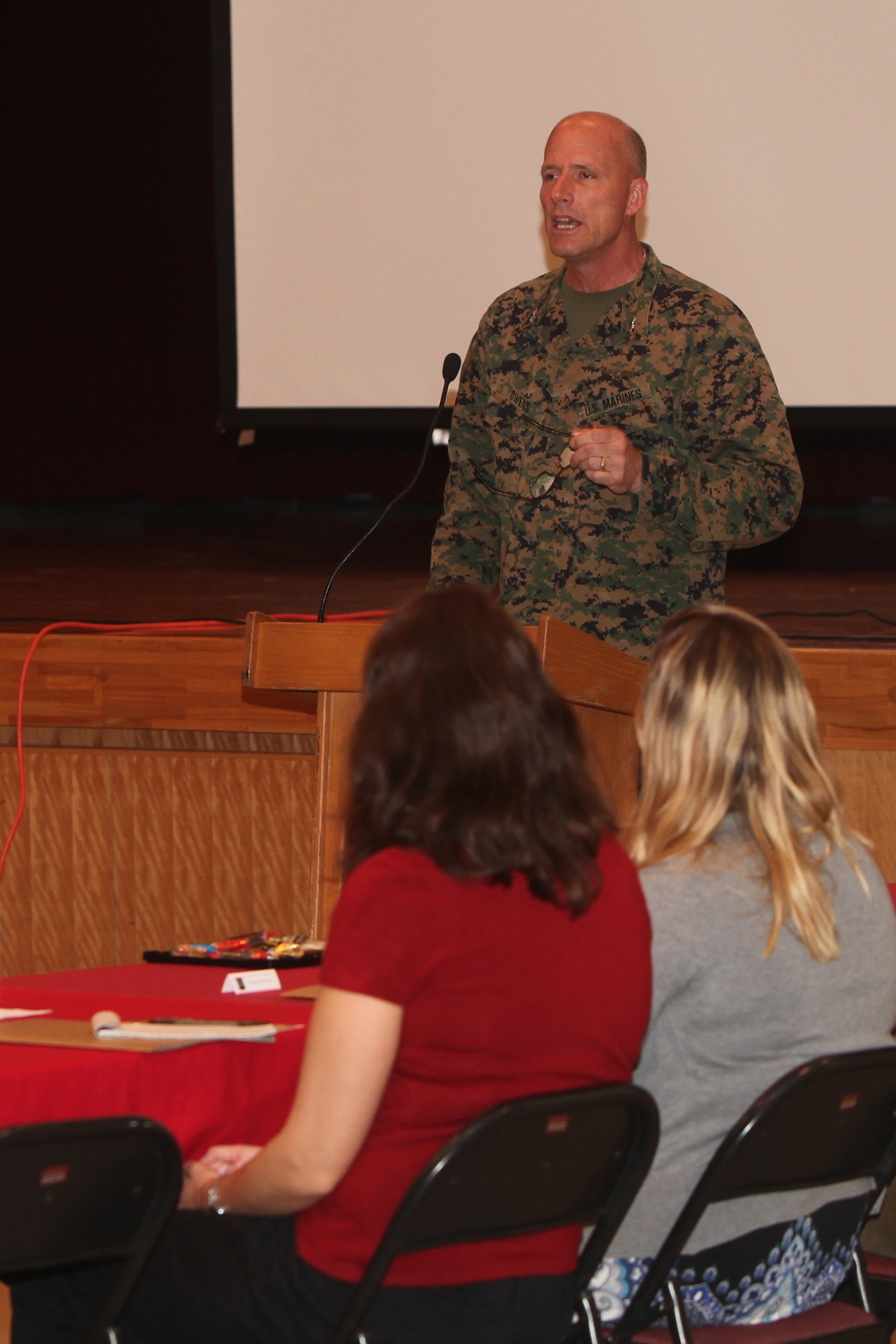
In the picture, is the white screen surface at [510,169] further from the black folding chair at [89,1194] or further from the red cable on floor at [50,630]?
the black folding chair at [89,1194]

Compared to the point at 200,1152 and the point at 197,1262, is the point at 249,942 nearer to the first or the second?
the point at 200,1152

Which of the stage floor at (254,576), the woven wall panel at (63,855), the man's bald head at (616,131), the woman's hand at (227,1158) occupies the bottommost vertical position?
the woven wall panel at (63,855)

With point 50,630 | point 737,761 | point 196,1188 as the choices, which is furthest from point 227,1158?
point 50,630

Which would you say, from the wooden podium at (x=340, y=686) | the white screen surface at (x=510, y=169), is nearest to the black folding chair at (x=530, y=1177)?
the wooden podium at (x=340, y=686)

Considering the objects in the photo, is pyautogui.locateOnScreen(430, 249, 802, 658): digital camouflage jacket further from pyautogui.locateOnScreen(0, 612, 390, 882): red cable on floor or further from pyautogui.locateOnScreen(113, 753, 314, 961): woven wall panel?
pyautogui.locateOnScreen(113, 753, 314, 961): woven wall panel

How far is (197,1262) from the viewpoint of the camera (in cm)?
150

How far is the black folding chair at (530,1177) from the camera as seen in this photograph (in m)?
1.33

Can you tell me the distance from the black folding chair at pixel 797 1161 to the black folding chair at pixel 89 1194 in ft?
1.60

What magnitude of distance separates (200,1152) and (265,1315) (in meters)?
0.23

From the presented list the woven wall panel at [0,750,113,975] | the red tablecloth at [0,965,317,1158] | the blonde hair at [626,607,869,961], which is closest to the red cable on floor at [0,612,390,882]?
the woven wall panel at [0,750,113,975]

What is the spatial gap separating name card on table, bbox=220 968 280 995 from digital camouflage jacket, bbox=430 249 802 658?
1.08 metres

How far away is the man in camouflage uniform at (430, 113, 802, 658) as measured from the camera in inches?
105

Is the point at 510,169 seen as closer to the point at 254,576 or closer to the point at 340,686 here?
the point at 254,576

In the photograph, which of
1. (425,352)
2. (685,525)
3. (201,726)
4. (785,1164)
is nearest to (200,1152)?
(785,1164)
